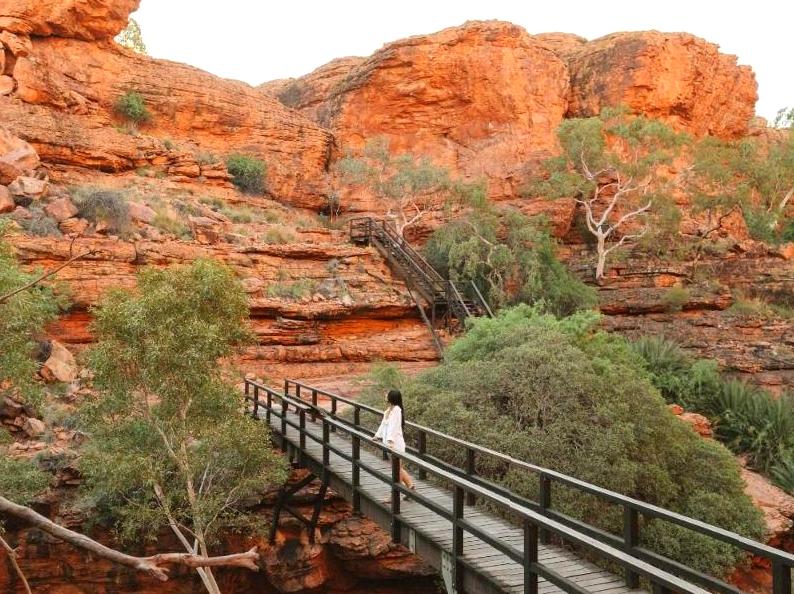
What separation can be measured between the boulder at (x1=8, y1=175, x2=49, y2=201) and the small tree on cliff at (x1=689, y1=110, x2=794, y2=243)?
90.0ft

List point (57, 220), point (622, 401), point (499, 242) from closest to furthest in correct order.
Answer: point (622, 401)
point (57, 220)
point (499, 242)

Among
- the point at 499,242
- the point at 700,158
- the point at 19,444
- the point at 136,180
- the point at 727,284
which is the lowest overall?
the point at 19,444

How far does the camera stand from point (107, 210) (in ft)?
65.9

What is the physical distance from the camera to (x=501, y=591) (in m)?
5.77

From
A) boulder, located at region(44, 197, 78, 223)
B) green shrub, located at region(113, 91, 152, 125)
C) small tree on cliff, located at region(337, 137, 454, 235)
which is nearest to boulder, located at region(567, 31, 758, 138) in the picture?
small tree on cliff, located at region(337, 137, 454, 235)

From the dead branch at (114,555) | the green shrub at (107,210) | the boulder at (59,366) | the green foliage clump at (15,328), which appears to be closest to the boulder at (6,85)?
the green shrub at (107,210)

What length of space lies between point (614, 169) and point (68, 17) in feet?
85.0

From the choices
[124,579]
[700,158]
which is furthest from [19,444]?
[700,158]

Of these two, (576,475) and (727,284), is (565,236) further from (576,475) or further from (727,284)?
(576,475)

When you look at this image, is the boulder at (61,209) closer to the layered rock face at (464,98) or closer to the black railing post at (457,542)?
the black railing post at (457,542)

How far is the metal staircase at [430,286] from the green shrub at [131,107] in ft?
39.0

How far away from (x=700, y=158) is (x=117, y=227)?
85.4ft

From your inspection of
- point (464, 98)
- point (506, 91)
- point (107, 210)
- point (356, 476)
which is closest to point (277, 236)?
point (107, 210)

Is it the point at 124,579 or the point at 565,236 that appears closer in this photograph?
the point at 124,579
